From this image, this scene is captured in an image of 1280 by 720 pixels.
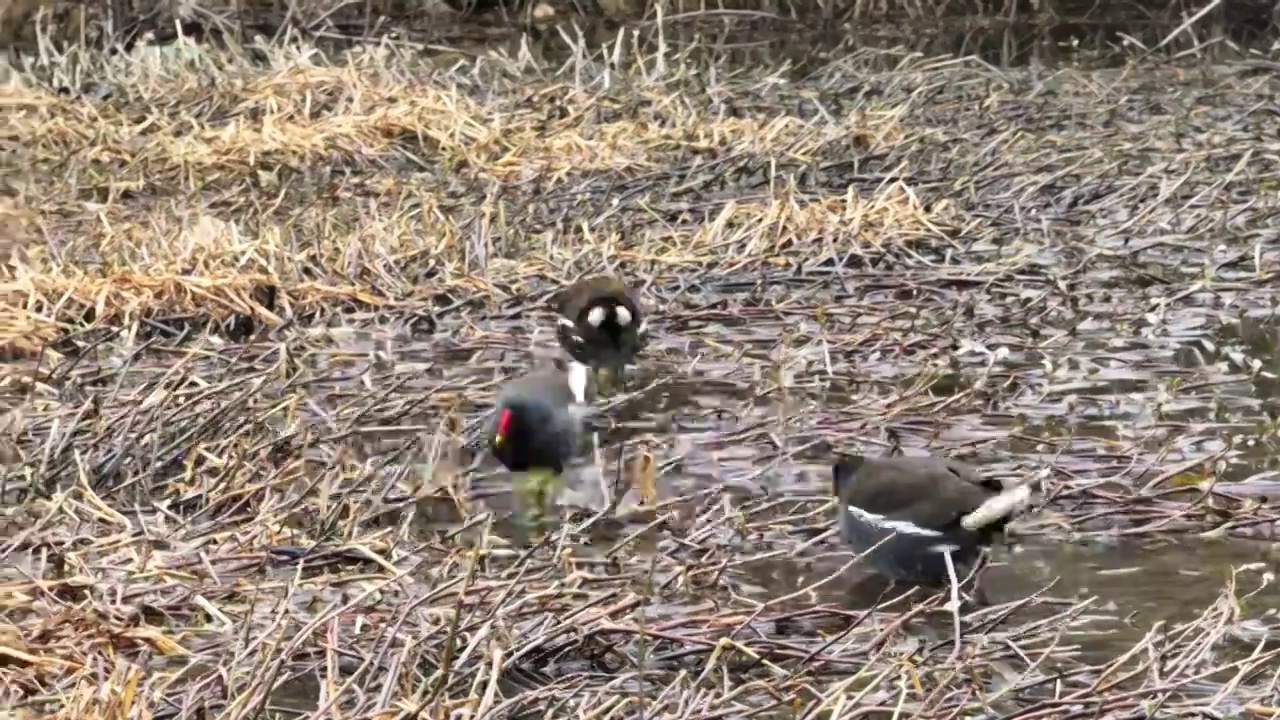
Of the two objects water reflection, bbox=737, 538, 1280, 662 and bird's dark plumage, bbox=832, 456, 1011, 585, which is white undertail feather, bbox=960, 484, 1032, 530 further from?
water reflection, bbox=737, 538, 1280, 662

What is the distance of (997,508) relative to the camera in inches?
205

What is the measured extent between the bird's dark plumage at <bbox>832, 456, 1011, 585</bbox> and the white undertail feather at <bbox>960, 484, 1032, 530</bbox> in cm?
1

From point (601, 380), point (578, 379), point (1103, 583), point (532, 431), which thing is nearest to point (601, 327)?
point (601, 380)

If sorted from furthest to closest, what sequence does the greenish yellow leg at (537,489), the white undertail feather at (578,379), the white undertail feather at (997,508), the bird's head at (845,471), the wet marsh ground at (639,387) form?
the white undertail feather at (578,379), the greenish yellow leg at (537,489), the bird's head at (845,471), the white undertail feather at (997,508), the wet marsh ground at (639,387)

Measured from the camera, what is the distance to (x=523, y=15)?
21.8m

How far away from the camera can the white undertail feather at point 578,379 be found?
7.15 m

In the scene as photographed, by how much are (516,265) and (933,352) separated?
2362 mm

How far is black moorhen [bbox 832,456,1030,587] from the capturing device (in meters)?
5.26

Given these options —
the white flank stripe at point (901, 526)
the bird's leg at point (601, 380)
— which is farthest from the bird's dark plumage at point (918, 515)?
the bird's leg at point (601, 380)

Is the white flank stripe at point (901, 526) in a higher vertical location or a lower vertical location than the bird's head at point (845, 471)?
higher

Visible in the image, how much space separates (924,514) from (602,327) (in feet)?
8.88

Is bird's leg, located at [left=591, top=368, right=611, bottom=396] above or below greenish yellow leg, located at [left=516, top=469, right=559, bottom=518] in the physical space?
below

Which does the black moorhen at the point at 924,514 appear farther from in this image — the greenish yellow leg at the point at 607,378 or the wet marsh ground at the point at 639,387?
the greenish yellow leg at the point at 607,378

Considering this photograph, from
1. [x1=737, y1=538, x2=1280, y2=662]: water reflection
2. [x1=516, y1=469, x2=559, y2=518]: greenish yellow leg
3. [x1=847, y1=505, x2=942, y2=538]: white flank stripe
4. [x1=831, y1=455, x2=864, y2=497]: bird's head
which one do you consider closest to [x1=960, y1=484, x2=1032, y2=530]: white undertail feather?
[x1=847, y1=505, x2=942, y2=538]: white flank stripe
